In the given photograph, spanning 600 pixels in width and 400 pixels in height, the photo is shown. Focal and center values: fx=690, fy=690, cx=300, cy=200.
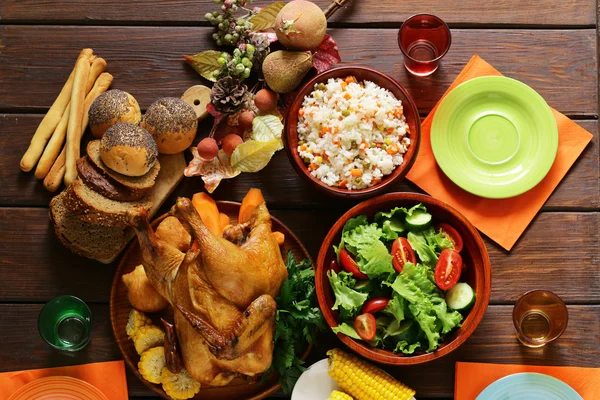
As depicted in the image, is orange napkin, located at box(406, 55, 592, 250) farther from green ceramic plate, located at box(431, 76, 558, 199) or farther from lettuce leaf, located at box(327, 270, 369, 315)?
lettuce leaf, located at box(327, 270, 369, 315)

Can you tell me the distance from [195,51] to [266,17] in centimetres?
30

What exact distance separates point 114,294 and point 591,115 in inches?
72.5

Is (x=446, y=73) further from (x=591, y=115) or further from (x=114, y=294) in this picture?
(x=114, y=294)

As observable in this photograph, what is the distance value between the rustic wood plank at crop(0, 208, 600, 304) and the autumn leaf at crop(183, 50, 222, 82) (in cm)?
57

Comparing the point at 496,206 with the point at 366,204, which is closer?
the point at 366,204

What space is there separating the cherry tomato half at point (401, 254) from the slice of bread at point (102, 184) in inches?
34.8

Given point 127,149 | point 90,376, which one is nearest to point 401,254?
point 127,149

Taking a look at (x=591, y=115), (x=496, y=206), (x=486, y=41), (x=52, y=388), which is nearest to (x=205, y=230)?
(x=52, y=388)

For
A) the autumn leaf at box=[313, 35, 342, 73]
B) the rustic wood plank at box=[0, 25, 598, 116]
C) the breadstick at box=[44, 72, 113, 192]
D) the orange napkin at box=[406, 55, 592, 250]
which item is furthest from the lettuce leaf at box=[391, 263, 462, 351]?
the breadstick at box=[44, 72, 113, 192]

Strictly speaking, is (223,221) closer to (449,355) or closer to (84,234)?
(84,234)

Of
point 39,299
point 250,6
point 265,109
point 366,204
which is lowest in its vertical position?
point 39,299

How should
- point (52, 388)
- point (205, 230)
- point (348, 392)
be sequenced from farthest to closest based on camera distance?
point (52, 388) < point (348, 392) < point (205, 230)

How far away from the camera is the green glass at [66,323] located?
95.7 inches

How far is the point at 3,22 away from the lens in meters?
2.60
